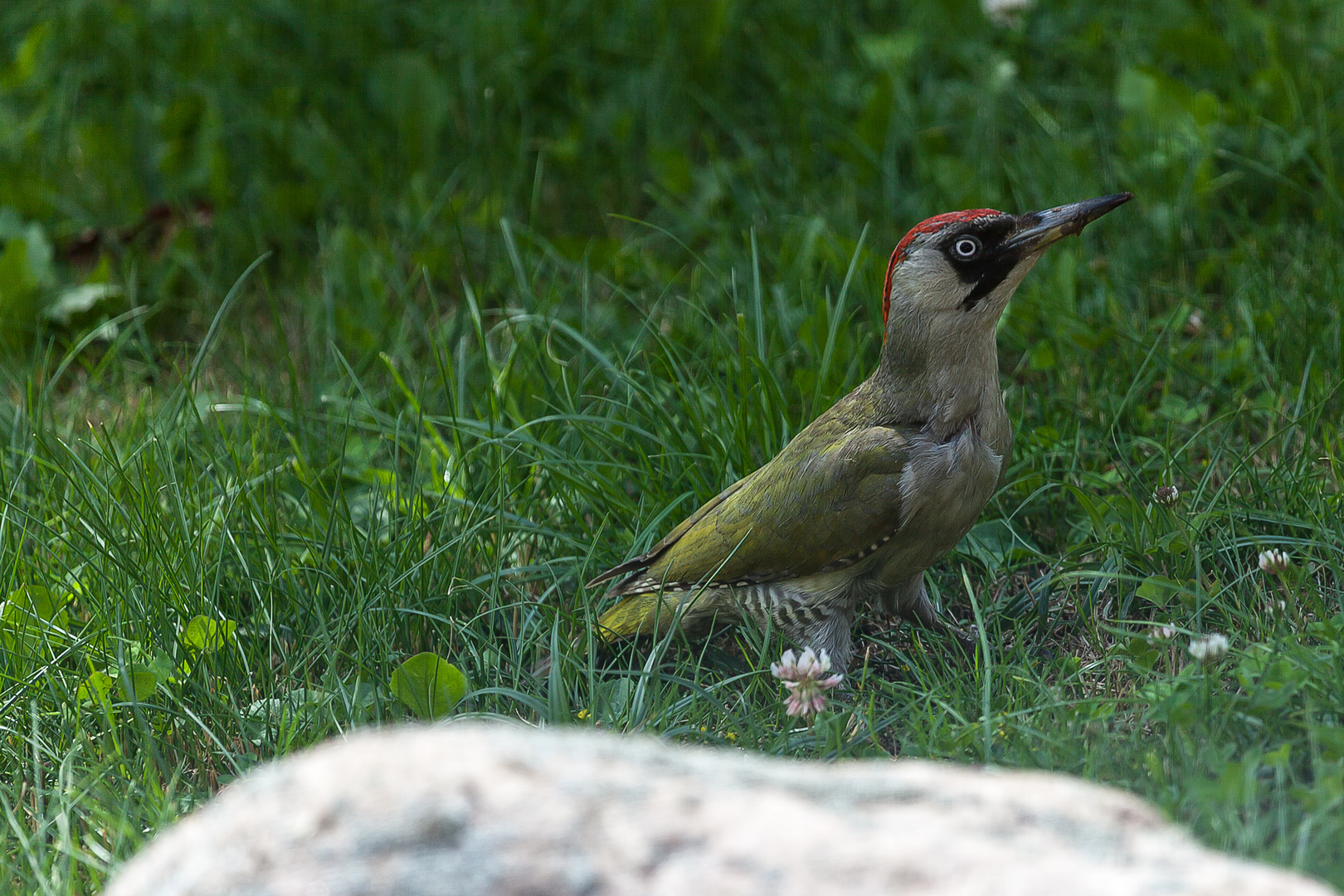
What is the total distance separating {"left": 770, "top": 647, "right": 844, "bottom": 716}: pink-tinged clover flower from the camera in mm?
2670

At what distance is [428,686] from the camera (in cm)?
280

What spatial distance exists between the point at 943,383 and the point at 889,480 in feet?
0.95

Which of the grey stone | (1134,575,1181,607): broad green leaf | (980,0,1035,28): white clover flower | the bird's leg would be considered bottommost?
the bird's leg

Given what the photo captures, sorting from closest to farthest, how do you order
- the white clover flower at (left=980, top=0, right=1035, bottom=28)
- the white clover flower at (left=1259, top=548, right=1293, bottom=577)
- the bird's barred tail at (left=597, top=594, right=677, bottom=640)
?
1. the white clover flower at (left=1259, top=548, right=1293, bottom=577)
2. the bird's barred tail at (left=597, top=594, right=677, bottom=640)
3. the white clover flower at (left=980, top=0, right=1035, bottom=28)

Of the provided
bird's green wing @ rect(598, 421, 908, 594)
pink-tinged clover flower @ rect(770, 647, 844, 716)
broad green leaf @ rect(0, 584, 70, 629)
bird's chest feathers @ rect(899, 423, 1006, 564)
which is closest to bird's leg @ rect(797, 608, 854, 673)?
bird's green wing @ rect(598, 421, 908, 594)

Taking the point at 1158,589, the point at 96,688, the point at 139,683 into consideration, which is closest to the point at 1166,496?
the point at 1158,589

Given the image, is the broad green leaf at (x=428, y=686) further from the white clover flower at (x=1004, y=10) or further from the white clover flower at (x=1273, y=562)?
the white clover flower at (x=1004, y=10)

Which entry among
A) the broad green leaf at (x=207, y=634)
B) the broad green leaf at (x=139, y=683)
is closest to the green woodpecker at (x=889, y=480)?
the broad green leaf at (x=207, y=634)

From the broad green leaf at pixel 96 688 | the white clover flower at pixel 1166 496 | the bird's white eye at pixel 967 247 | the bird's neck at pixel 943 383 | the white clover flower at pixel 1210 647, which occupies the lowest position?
the broad green leaf at pixel 96 688

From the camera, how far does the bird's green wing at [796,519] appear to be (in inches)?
119

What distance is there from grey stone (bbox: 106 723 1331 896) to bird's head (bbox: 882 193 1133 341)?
67.4 inches

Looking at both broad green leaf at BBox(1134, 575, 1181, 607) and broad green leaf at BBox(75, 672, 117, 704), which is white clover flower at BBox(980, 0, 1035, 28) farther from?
broad green leaf at BBox(75, 672, 117, 704)

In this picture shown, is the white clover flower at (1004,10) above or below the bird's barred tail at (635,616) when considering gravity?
above

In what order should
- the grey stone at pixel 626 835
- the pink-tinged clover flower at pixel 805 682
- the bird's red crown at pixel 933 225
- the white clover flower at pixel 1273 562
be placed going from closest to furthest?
1. the grey stone at pixel 626 835
2. the pink-tinged clover flower at pixel 805 682
3. the white clover flower at pixel 1273 562
4. the bird's red crown at pixel 933 225
